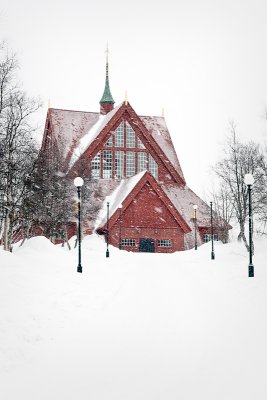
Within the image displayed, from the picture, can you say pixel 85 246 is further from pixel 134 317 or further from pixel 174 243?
pixel 134 317

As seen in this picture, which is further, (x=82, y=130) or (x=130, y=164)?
(x=82, y=130)

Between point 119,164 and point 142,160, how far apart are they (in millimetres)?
2624

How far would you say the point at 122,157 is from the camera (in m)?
48.5

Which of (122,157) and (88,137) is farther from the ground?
(88,137)

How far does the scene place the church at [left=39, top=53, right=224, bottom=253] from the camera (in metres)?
41.2

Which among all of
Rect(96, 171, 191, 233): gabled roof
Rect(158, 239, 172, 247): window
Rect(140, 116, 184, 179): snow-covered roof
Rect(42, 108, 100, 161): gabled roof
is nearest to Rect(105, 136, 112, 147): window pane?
Rect(42, 108, 100, 161): gabled roof

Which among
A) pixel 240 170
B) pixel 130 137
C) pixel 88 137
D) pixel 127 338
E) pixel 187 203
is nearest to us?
pixel 127 338

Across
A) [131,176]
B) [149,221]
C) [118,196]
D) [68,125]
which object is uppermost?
[68,125]

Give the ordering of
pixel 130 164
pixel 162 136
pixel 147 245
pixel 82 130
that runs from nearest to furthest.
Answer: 1. pixel 147 245
2. pixel 130 164
3. pixel 82 130
4. pixel 162 136

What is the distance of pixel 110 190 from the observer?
4609cm

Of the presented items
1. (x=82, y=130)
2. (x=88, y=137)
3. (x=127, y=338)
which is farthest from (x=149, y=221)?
(x=127, y=338)

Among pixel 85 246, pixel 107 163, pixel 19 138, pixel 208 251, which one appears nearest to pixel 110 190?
pixel 107 163

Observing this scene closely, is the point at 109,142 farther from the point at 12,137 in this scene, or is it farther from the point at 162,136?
the point at 12,137

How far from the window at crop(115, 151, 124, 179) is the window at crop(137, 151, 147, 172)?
186 centimetres
